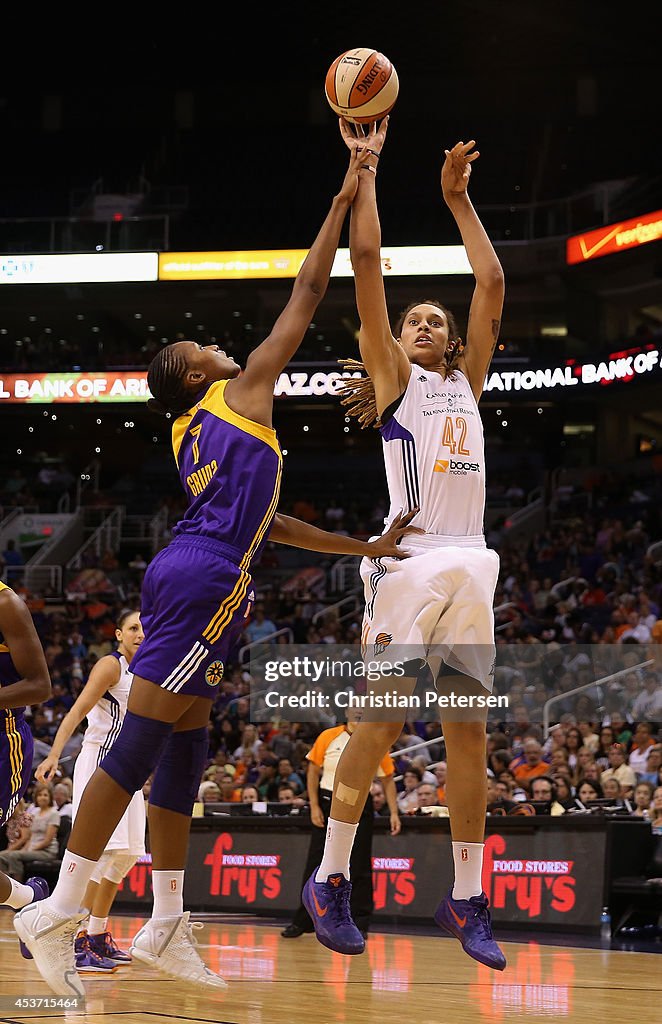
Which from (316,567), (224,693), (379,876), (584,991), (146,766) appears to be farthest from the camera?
(316,567)

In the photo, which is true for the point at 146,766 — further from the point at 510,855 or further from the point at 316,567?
the point at 316,567

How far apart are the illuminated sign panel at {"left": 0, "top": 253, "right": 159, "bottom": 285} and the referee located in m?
18.5

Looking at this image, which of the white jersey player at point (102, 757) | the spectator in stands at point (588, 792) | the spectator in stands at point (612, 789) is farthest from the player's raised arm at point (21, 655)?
the spectator in stands at point (612, 789)

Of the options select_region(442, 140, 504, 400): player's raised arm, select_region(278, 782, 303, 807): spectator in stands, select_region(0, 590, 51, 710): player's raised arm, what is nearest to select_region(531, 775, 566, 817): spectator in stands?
select_region(278, 782, 303, 807): spectator in stands

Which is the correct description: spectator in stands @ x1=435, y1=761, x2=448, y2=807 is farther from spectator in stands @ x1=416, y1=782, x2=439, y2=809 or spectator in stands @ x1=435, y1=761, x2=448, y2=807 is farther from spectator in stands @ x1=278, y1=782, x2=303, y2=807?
spectator in stands @ x1=278, y1=782, x2=303, y2=807

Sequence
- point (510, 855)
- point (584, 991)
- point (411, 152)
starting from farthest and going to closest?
point (411, 152) → point (510, 855) → point (584, 991)

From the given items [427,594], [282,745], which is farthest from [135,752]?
[282,745]

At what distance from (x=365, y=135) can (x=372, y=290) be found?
76 cm

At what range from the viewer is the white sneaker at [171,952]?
497cm

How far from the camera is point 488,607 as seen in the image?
16.8ft

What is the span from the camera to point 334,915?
5.01m

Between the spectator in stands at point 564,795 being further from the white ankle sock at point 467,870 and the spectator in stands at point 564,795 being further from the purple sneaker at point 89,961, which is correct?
the white ankle sock at point 467,870

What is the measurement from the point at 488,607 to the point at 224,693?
15646 mm

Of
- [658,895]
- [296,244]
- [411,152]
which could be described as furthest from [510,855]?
[411,152]
